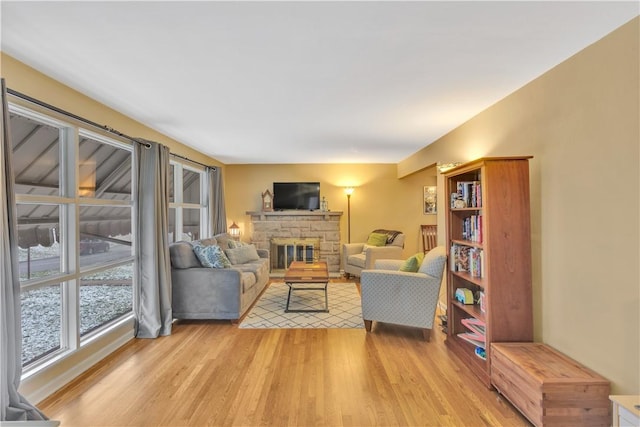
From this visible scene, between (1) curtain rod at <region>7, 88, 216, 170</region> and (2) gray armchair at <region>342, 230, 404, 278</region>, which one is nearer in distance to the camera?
(1) curtain rod at <region>7, 88, 216, 170</region>

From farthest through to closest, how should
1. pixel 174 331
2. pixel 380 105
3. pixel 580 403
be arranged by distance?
pixel 174 331
pixel 380 105
pixel 580 403

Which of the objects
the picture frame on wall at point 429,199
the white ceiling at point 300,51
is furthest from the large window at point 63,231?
the picture frame on wall at point 429,199

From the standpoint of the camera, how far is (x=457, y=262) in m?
3.13

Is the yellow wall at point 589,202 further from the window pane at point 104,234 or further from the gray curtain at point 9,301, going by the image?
the window pane at point 104,234

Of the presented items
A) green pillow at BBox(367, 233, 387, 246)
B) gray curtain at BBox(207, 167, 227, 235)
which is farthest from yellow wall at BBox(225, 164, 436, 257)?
gray curtain at BBox(207, 167, 227, 235)

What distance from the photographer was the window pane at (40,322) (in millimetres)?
2363

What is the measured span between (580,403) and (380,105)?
2615mm

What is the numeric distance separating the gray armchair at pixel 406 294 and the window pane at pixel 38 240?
2869 millimetres

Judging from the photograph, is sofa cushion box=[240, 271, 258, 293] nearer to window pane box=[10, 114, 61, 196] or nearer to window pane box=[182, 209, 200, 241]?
window pane box=[182, 209, 200, 241]

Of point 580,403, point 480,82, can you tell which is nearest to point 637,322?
point 580,403

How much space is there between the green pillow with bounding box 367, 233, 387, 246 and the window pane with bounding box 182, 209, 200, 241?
3.39 meters

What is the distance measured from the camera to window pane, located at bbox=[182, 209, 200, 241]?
16.6 feet

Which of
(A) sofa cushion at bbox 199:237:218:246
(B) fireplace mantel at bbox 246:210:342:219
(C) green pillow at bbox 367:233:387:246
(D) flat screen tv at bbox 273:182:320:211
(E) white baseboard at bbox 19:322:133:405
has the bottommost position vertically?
(E) white baseboard at bbox 19:322:133:405

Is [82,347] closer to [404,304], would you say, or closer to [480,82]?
[404,304]
